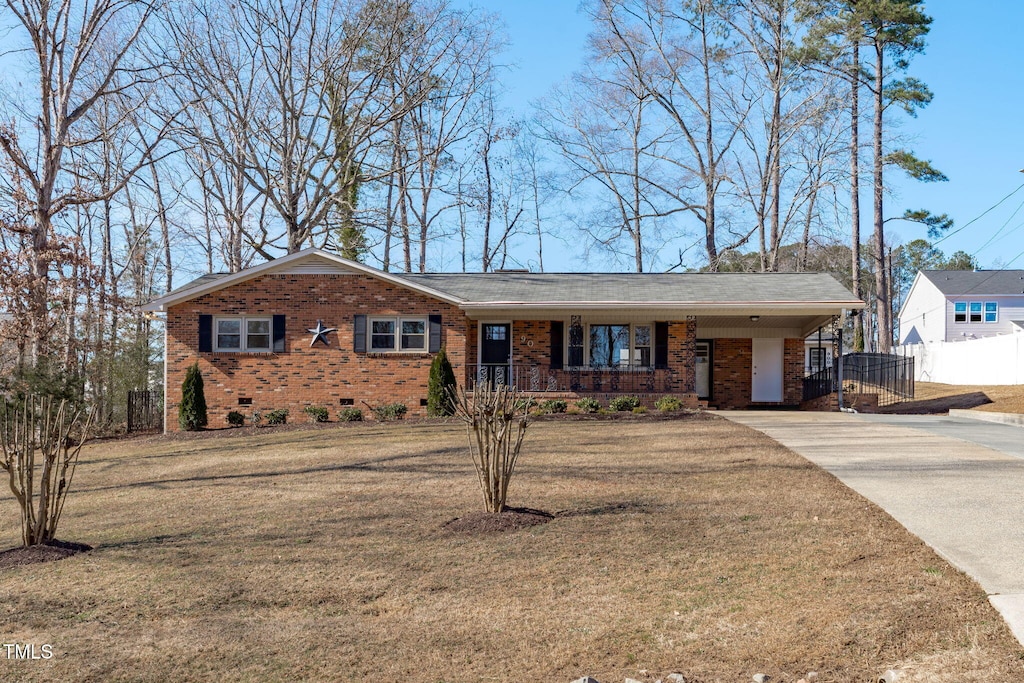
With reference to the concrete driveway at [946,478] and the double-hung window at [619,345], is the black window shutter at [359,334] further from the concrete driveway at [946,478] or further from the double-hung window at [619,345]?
the concrete driveway at [946,478]

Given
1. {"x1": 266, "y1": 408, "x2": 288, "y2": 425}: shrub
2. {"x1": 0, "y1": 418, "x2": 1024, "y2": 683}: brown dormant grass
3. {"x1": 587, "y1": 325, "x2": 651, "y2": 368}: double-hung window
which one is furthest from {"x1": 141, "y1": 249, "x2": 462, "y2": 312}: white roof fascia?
{"x1": 0, "y1": 418, "x2": 1024, "y2": 683}: brown dormant grass

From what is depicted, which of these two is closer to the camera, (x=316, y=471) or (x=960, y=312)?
(x=316, y=471)

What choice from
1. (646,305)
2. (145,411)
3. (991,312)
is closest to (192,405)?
(145,411)

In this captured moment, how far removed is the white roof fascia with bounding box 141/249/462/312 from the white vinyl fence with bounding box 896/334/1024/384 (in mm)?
19484

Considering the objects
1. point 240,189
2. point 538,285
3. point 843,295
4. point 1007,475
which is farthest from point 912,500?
point 240,189

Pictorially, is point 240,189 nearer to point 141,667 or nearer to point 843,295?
point 843,295

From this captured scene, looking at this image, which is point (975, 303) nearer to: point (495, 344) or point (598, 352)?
point (598, 352)

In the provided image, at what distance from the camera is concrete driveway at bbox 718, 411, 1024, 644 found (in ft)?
19.6

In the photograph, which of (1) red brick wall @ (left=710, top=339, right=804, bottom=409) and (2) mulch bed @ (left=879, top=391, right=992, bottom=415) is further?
(1) red brick wall @ (left=710, top=339, right=804, bottom=409)

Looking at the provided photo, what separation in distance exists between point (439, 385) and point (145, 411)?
7.87m

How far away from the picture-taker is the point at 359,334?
20.2m

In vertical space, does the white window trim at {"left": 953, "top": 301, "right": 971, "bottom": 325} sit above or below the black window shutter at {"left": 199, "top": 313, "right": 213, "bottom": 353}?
above

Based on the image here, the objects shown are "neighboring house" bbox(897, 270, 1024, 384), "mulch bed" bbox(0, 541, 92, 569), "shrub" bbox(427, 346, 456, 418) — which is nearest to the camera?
"mulch bed" bbox(0, 541, 92, 569)

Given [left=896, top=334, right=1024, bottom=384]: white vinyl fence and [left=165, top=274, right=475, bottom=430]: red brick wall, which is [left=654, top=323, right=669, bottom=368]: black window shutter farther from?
[left=896, top=334, right=1024, bottom=384]: white vinyl fence
